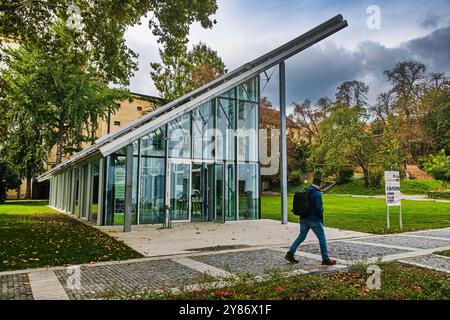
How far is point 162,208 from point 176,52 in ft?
21.7

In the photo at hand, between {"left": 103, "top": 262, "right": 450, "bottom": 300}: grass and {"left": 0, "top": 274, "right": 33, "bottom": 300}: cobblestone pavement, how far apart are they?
1179mm

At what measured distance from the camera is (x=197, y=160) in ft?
51.9

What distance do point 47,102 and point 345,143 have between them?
30689mm

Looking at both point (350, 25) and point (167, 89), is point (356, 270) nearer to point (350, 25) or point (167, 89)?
point (350, 25)

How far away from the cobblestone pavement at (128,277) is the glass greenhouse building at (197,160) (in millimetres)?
6698

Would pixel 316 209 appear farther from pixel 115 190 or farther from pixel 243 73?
pixel 115 190

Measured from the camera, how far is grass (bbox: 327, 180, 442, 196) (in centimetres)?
3672

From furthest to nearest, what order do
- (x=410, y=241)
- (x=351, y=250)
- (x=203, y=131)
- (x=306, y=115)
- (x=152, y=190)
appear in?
(x=306, y=115)
(x=203, y=131)
(x=152, y=190)
(x=410, y=241)
(x=351, y=250)

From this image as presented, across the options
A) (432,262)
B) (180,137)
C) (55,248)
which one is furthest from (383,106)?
(55,248)

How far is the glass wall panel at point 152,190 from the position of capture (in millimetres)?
14337

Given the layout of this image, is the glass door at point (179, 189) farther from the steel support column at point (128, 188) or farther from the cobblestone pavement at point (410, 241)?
the cobblestone pavement at point (410, 241)

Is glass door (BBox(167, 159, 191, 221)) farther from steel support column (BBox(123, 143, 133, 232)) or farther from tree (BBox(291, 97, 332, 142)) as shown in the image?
tree (BBox(291, 97, 332, 142))

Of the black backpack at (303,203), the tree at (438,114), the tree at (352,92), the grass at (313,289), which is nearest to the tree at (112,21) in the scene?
the black backpack at (303,203)
